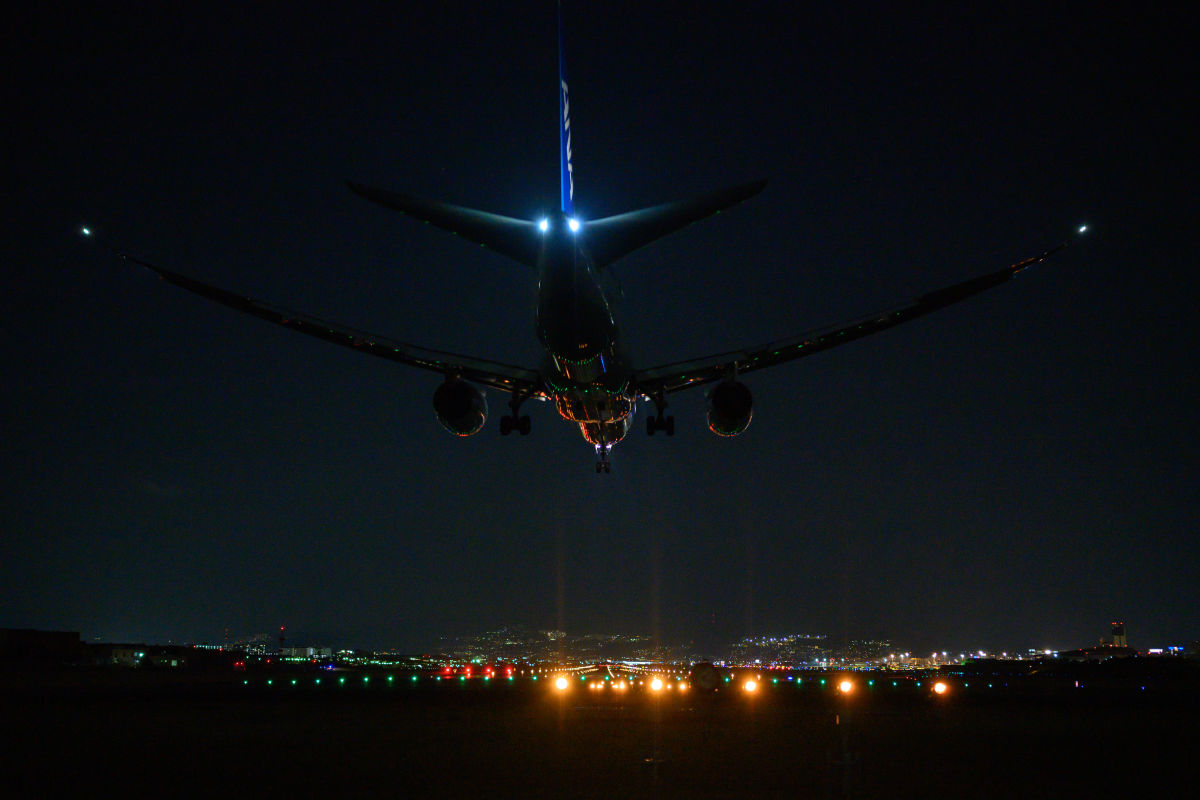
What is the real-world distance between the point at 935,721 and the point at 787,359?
10.6 m

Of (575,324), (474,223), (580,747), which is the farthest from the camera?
(575,324)

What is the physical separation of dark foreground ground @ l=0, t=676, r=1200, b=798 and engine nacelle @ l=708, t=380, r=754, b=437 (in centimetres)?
775

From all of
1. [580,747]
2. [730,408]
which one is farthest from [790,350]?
[580,747]

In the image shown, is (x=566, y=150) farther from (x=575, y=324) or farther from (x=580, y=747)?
(x=580, y=747)

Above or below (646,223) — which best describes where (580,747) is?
below

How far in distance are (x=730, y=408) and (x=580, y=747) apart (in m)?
10.9

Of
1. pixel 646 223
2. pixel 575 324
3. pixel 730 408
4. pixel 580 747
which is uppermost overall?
pixel 646 223

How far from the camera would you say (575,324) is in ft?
65.6

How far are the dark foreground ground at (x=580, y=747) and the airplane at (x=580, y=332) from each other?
8.25 meters

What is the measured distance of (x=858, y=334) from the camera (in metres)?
24.1

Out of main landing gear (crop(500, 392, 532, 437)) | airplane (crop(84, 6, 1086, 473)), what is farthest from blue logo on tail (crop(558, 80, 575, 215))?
main landing gear (crop(500, 392, 532, 437))

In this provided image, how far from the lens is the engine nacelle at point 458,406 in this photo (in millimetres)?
24328

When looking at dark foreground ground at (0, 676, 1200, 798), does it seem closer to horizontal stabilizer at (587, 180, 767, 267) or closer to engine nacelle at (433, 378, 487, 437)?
engine nacelle at (433, 378, 487, 437)

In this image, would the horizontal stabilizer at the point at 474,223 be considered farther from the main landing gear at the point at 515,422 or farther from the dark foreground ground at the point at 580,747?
the dark foreground ground at the point at 580,747
